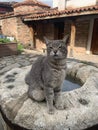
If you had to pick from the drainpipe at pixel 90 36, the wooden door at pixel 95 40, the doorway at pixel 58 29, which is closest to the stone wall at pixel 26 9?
the doorway at pixel 58 29

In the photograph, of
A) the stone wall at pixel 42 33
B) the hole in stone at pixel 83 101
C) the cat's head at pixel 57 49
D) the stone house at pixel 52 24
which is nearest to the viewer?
the cat's head at pixel 57 49

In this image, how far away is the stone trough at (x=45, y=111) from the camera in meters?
2.12

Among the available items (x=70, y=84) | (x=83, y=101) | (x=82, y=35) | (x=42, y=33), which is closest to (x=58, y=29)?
(x=42, y=33)

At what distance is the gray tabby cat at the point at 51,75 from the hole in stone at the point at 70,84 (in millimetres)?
1095

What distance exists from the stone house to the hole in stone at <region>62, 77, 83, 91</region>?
349cm

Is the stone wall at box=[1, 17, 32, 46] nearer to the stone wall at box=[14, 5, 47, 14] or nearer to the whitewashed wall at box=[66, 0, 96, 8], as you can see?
the stone wall at box=[14, 5, 47, 14]

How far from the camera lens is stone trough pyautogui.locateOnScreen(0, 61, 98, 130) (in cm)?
212

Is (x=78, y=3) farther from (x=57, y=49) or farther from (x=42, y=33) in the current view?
(x=57, y=49)

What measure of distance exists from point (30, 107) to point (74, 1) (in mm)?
7871

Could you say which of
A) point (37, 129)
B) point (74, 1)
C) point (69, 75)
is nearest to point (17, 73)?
point (69, 75)

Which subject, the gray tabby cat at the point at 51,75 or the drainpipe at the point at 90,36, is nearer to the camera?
the gray tabby cat at the point at 51,75

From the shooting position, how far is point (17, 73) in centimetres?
392

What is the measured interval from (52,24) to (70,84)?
24.6 feet

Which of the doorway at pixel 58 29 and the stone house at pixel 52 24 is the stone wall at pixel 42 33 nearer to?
the stone house at pixel 52 24
